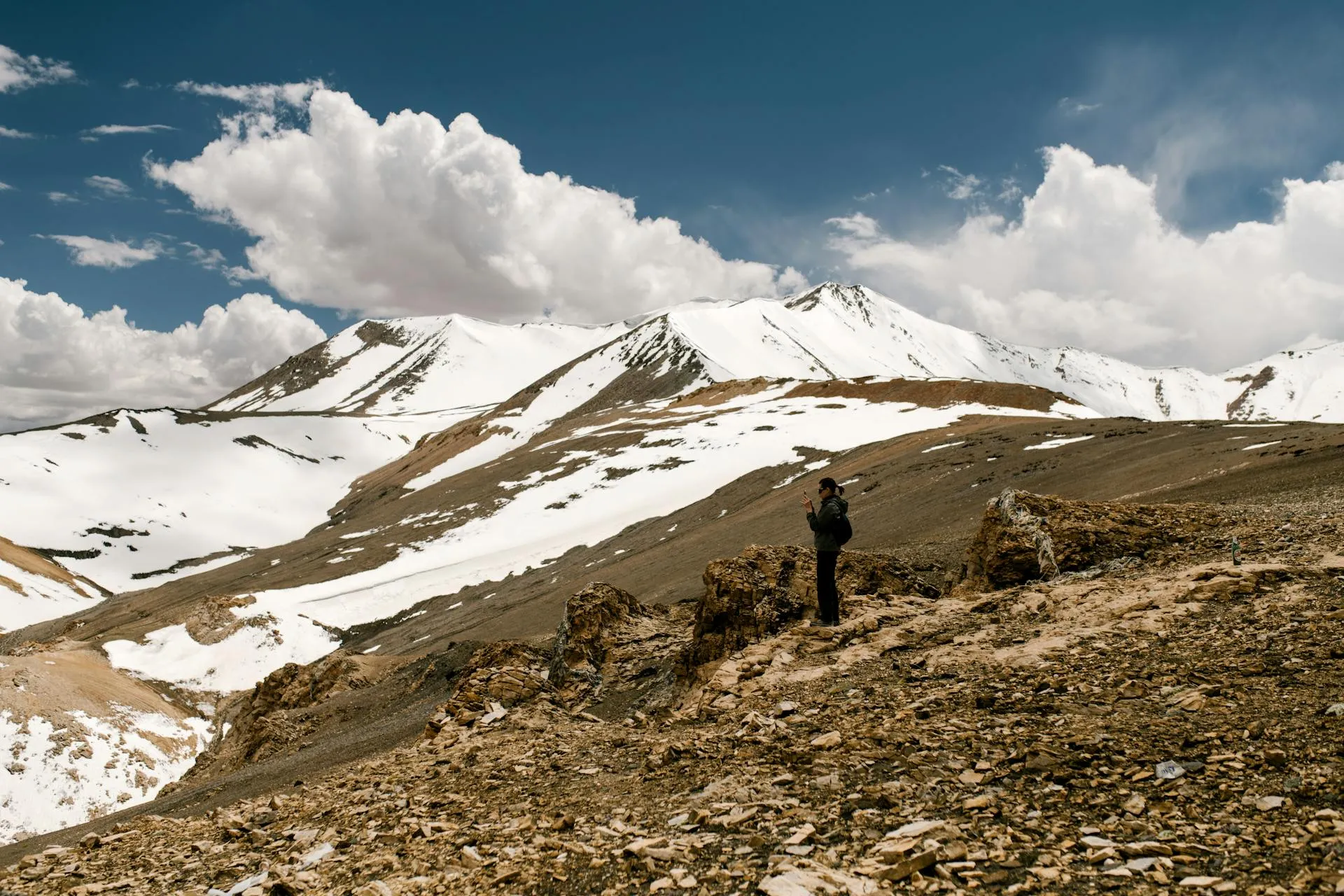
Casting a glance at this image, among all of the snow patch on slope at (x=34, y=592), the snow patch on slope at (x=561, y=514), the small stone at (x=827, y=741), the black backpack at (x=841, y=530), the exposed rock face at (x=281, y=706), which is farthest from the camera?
the snow patch on slope at (x=34, y=592)

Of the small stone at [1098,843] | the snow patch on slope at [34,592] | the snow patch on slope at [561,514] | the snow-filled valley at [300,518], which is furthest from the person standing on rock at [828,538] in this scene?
the snow patch on slope at [34,592]

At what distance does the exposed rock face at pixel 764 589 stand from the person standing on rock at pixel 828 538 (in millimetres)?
1341

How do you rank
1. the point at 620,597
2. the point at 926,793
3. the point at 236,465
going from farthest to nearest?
the point at 236,465 < the point at 620,597 < the point at 926,793

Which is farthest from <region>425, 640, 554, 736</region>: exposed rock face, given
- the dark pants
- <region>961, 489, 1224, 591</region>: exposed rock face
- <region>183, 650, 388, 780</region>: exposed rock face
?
<region>183, 650, 388, 780</region>: exposed rock face

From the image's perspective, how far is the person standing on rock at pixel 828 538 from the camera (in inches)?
518

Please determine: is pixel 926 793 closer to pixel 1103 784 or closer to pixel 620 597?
pixel 1103 784

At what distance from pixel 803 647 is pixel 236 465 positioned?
685ft

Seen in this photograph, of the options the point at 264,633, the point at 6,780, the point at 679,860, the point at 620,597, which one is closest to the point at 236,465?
the point at 264,633

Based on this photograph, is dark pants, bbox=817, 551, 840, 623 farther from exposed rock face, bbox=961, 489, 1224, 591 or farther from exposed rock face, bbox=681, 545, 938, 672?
exposed rock face, bbox=961, 489, 1224, 591

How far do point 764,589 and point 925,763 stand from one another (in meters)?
7.78

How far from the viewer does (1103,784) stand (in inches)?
255

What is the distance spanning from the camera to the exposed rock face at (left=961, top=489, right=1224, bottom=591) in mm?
13984

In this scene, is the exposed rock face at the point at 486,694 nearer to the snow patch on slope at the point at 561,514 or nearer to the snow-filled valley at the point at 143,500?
the snow patch on slope at the point at 561,514

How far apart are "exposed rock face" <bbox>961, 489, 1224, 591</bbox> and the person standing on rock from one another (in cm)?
352
